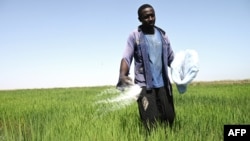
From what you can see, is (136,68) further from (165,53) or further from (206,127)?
(206,127)

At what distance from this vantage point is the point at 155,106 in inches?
130

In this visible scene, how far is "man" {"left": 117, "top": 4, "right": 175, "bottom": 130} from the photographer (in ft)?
10.7

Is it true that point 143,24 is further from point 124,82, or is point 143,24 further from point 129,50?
point 124,82

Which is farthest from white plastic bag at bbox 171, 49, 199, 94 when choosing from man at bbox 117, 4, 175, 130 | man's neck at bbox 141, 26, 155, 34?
man's neck at bbox 141, 26, 155, 34

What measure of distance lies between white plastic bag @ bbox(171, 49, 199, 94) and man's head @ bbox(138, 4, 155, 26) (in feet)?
1.36

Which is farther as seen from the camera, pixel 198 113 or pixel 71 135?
pixel 198 113

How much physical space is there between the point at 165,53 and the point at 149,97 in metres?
0.44

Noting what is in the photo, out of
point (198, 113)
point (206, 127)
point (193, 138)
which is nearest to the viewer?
point (193, 138)

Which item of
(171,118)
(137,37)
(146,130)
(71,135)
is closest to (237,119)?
(171,118)

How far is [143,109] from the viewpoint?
3.29 meters

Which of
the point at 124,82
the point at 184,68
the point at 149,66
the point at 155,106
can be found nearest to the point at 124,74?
the point at 124,82

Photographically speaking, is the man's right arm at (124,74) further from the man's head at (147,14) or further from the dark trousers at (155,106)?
the man's head at (147,14)

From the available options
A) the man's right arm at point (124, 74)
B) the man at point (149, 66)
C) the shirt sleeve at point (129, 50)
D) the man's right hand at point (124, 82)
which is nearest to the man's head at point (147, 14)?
the man at point (149, 66)

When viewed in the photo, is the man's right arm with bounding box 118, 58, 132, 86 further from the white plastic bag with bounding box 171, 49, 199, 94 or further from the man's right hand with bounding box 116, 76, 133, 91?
the white plastic bag with bounding box 171, 49, 199, 94
